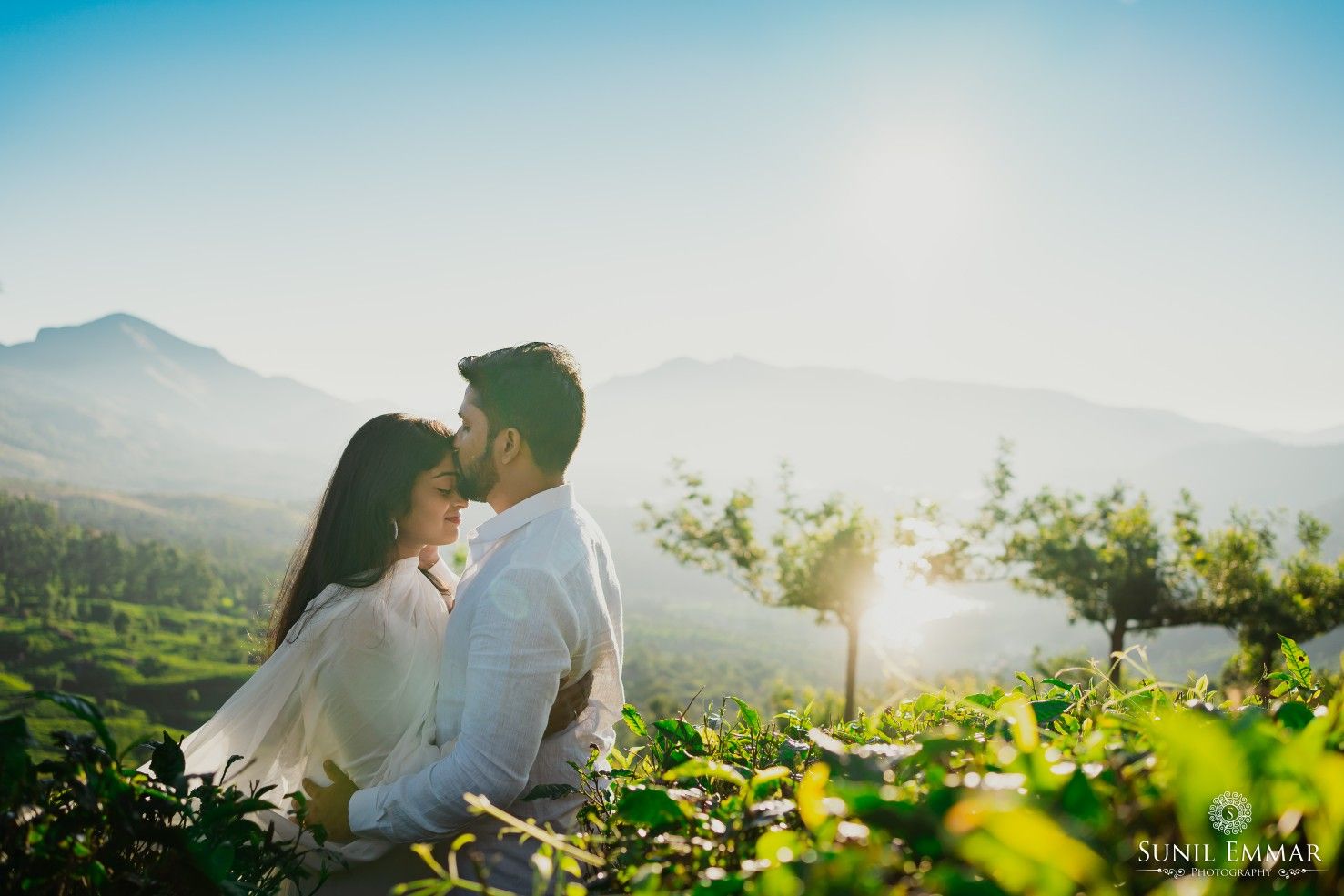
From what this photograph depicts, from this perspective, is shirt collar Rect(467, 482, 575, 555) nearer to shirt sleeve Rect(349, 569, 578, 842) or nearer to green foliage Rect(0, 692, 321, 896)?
shirt sleeve Rect(349, 569, 578, 842)

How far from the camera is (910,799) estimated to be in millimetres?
982

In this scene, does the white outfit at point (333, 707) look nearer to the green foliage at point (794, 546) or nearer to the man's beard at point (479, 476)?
the man's beard at point (479, 476)

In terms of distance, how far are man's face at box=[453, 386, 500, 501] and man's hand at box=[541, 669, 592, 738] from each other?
37.3 inches

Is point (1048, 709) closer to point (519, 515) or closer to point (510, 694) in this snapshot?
Answer: point (510, 694)

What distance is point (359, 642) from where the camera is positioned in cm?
314

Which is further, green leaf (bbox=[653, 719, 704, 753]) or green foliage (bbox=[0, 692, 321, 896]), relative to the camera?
green leaf (bbox=[653, 719, 704, 753])

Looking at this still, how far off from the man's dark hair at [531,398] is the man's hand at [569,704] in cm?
91

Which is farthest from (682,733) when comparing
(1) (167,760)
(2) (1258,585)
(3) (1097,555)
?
Result: (2) (1258,585)

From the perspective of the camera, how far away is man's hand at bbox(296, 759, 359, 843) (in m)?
2.62

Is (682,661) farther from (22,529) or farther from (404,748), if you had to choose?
(404,748)

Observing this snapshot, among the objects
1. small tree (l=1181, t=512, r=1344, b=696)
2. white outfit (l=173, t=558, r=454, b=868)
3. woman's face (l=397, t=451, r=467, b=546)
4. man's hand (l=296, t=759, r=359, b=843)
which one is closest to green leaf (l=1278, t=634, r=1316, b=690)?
white outfit (l=173, t=558, r=454, b=868)

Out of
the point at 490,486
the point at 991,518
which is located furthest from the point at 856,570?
the point at 490,486

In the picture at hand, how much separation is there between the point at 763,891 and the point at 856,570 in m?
18.6

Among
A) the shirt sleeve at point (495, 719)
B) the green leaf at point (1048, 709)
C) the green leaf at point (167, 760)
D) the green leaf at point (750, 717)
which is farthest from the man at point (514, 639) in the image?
the green leaf at point (1048, 709)
